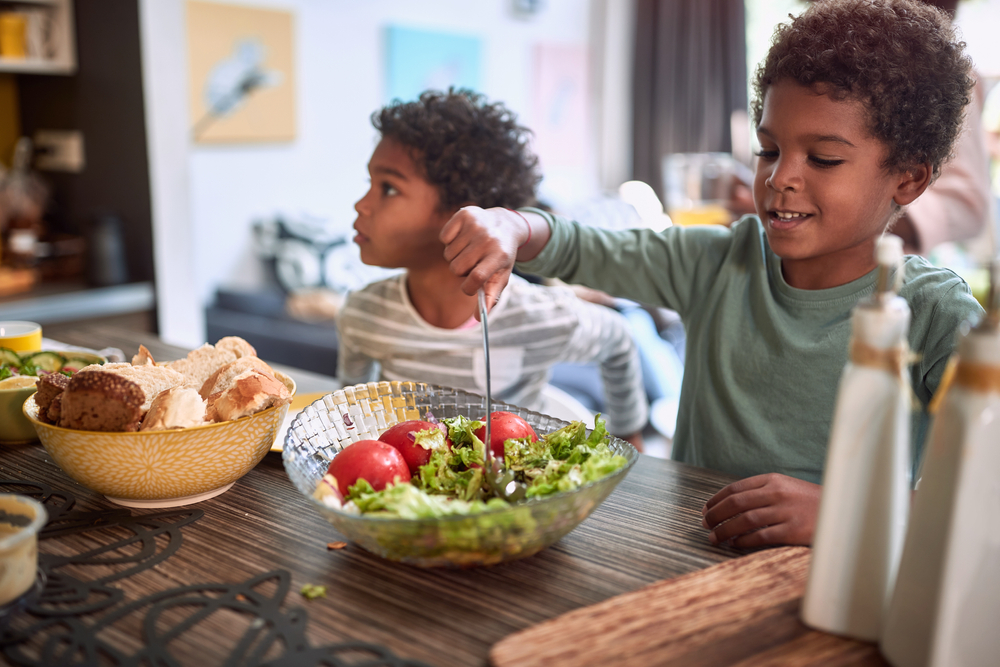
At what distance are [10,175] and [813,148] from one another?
2995 mm

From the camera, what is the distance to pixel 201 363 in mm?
951

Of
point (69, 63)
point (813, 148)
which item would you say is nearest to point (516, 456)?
point (813, 148)

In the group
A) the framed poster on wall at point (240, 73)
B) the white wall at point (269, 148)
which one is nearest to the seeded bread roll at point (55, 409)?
the white wall at point (269, 148)

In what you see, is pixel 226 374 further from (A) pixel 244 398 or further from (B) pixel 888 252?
(B) pixel 888 252

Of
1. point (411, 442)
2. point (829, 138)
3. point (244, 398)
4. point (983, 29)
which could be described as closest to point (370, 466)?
point (411, 442)

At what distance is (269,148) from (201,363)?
2995 mm

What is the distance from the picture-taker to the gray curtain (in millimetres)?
5328

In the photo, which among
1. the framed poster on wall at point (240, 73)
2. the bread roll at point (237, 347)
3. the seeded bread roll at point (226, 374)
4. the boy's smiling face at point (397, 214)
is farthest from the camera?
the framed poster on wall at point (240, 73)

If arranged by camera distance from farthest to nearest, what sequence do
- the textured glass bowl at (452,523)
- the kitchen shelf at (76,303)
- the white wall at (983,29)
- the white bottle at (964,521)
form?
the white wall at (983,29)
the kitchen shelf at (76,303)
the textured glass bowl at (452,523)
the white bottle at (964,521)

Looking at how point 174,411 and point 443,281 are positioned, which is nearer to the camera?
point 174,411

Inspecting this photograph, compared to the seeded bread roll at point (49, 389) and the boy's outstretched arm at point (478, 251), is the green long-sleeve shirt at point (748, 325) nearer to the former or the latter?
the boy's outstretched arm at point (478, 251)

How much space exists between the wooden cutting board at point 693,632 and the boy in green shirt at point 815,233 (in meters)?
0.18

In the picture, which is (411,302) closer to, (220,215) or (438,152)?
(438,152)

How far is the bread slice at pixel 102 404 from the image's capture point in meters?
0.76
